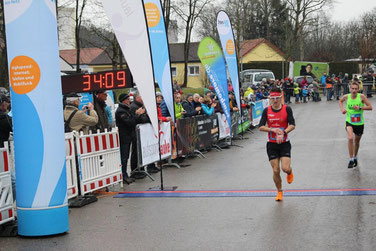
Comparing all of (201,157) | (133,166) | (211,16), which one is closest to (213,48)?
(201,157)

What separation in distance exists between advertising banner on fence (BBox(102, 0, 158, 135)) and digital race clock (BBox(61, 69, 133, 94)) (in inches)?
10.9

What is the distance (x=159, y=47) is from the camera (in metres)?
12.0

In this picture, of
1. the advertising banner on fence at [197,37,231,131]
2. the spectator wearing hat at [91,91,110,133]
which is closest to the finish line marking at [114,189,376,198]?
the spectator wearing hat at [91,91,110,133]

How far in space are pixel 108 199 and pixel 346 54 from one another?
74.0 m

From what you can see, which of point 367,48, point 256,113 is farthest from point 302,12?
point 256,113

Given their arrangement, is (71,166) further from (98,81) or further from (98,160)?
(98,81)

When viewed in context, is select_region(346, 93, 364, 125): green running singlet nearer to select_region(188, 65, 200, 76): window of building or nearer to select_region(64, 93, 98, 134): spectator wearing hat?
select_region(64, 93, 98, 134): spectator wearing hat

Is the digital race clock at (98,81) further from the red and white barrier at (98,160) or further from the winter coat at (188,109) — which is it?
the winter coat at (188,109)

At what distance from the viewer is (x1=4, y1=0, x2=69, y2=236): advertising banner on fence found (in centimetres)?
661

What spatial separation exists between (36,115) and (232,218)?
3074mm

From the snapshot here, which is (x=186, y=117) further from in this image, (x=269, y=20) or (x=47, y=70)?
(x=269, y=20)

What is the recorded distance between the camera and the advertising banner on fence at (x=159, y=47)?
11828 millimetres

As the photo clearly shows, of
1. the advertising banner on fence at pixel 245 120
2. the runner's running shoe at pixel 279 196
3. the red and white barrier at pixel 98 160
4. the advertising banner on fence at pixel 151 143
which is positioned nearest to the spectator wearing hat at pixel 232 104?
the advertising banner on fence at pixel 245 120

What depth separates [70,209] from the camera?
872 centimetres
